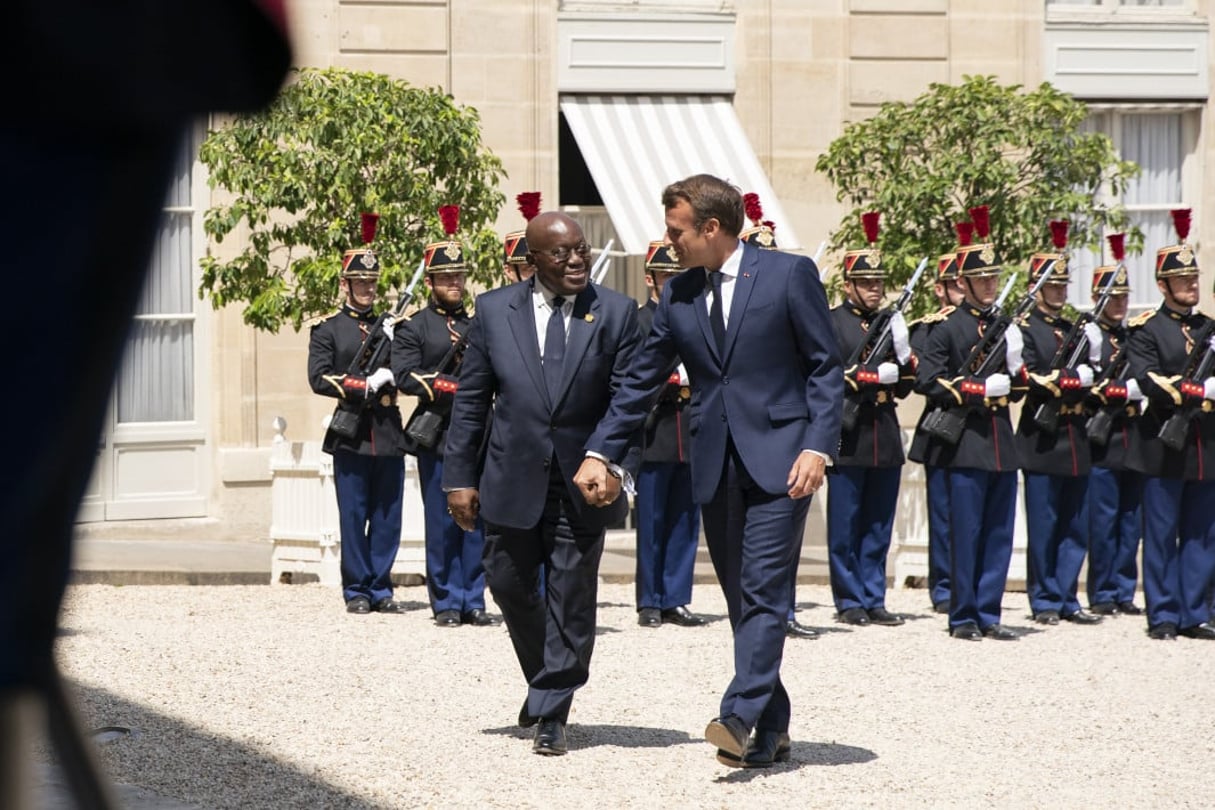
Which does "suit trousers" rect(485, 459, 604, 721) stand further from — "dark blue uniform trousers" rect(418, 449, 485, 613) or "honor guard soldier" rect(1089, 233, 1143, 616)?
"honor guard soldier" rect(1089, 233, 1143, 616)

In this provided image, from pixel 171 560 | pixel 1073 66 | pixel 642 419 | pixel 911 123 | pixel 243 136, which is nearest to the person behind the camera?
pixel 642 419

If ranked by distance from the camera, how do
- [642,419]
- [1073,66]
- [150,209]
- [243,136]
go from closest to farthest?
[150,209]
[642,419]
[243,136]
[1073,66]

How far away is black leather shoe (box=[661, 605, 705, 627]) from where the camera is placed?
10.7m

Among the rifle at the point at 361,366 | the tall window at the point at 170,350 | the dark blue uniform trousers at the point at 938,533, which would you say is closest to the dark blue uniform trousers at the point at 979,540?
the dark blue uniform trousers at the point at 938,533

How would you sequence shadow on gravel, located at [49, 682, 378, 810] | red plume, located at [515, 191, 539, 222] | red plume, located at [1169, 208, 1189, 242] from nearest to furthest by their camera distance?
shadow on gravel, located at [49, 682, 378, 810], red plume, located at [515, 191, 539, 222], red plume, located at [1169, 208, 1189, 242]

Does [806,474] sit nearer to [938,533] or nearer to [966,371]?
[966,371]

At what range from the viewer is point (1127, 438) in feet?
36.6

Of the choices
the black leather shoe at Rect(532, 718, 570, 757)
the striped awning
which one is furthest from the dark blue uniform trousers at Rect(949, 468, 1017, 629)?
the striped awning

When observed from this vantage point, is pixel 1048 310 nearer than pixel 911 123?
Yes

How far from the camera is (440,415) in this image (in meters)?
10.6

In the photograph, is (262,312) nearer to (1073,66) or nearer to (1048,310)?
(1048,310)

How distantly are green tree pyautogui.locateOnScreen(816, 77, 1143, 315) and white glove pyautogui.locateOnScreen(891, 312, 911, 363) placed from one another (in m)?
3.56

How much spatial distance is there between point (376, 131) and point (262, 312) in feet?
4.62

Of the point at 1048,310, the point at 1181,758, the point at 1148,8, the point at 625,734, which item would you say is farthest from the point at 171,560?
the point at 1148,8
